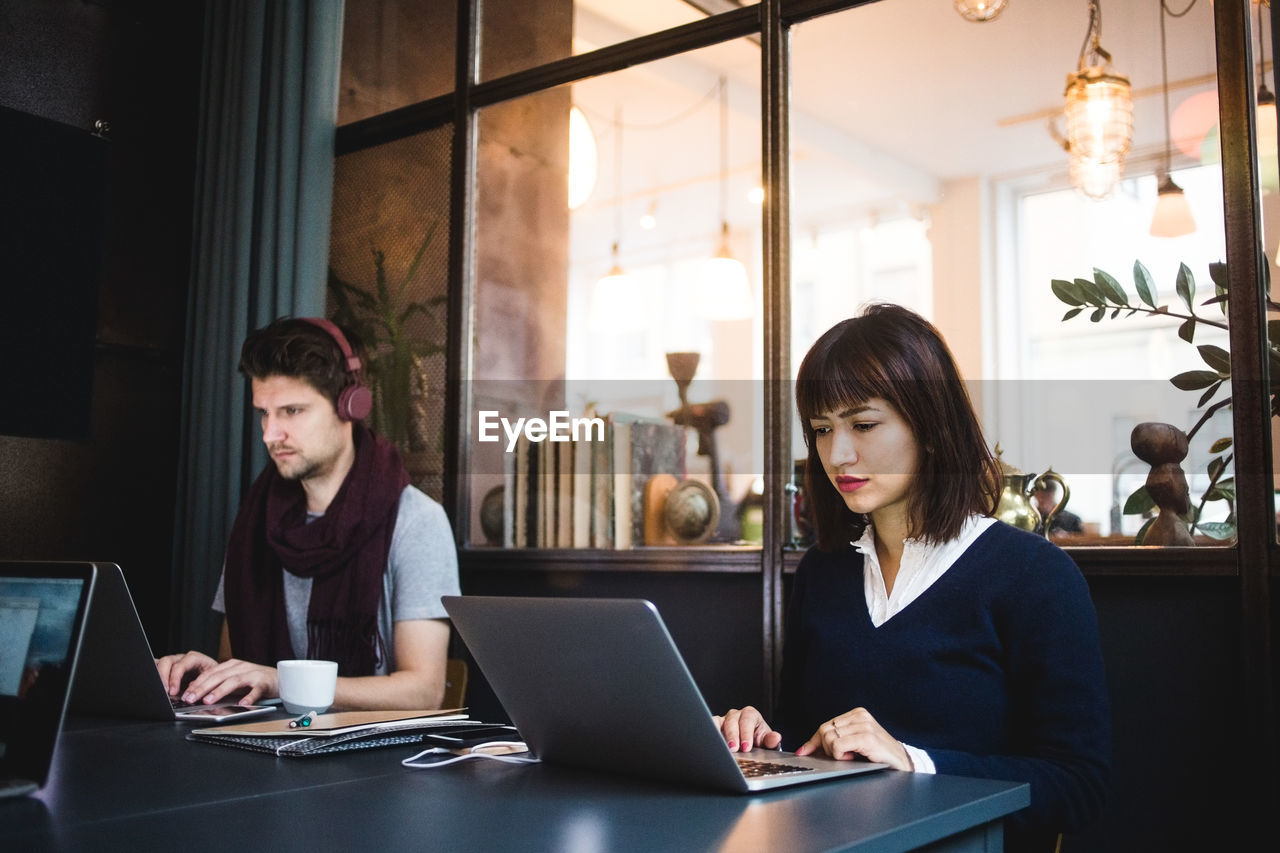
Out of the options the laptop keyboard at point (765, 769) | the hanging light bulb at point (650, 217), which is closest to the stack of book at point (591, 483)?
the hanging light bulb at point (650, 217)

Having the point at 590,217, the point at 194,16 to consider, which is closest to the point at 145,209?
the point at 194,16

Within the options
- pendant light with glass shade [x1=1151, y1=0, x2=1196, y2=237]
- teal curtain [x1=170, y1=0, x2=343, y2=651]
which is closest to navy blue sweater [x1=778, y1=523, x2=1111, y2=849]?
pendant light with glass shade [x1=1151, y1=0, x2=1196, y2=237]

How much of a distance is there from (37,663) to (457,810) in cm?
42

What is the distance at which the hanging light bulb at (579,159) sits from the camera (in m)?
2.73

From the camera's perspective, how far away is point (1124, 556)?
1.77m

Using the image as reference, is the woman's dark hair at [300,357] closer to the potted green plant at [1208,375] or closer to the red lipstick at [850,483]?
the red lipstick at [850,483]

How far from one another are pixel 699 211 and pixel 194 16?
1481mm

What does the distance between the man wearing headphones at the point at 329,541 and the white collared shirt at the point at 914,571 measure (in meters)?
0.84

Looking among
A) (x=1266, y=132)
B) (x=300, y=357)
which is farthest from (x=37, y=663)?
(x=1266, y=132)

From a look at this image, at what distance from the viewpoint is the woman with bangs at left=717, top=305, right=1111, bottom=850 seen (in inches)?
50.9

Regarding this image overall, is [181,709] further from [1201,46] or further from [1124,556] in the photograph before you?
[1201,46]

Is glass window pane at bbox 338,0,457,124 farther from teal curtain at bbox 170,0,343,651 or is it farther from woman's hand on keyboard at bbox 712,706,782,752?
woman's hand on keyboard at bbox 712,706,782,752

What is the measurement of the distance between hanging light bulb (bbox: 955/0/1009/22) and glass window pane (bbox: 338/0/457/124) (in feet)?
4.13
